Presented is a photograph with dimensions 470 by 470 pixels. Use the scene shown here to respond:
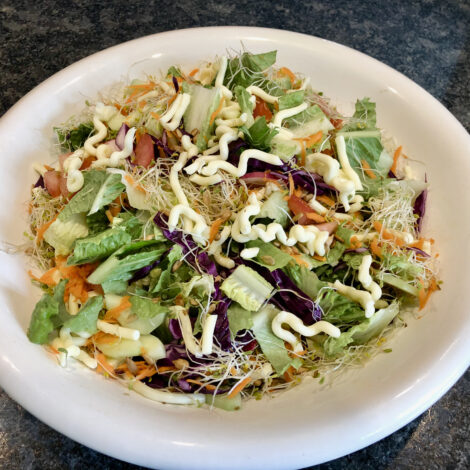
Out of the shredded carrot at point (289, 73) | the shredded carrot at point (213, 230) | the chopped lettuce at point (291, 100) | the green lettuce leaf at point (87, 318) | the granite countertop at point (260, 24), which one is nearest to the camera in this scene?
the green lettuce leaf at point (87, 318)

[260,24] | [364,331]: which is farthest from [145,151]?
[260,24]

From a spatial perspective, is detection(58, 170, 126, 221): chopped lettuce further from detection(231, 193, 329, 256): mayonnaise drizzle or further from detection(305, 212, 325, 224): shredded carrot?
detection(305, 212, 325, 224): shredded carrot

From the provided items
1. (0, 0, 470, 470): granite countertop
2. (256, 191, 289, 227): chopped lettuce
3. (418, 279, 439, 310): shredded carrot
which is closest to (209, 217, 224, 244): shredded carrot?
(256, 191, 289, 227): chopped lettuce

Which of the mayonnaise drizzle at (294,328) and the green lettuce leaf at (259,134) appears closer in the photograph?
the mayonnaise drizzle at (294,328)

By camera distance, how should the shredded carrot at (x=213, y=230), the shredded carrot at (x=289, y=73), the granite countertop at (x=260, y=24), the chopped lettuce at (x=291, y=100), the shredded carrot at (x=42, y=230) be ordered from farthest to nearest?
the granite countertop at (x=260, y=24) → the shredded carrot at (x=289, y=73) → the chopped lettuce at (x=291, y=100) → the shredded carrot at (x=42, y=230) → the shredded carrot at (x=213, y=230)

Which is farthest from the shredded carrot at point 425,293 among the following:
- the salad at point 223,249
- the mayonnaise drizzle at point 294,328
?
the mayonnaise drizzle at point 294,328

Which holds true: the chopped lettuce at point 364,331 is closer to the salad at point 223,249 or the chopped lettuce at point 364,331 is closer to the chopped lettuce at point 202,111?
the salad at point 223,249

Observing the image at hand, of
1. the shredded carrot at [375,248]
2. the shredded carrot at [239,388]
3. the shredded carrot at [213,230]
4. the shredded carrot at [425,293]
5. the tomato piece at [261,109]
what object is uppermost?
the tomato piece at [261,109]
